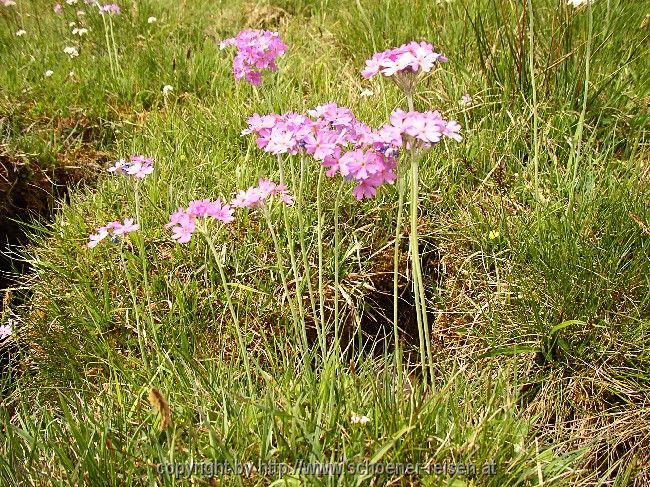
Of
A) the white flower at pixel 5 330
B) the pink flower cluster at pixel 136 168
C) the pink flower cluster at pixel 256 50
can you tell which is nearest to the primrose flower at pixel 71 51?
the white flower at pixel 5 330

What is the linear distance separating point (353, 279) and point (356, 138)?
880mm

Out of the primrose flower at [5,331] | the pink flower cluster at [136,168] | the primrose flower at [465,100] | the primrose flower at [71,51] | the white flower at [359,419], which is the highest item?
the primrose flower at [71,51]

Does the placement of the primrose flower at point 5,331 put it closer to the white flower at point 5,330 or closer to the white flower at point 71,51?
the white flower at point 5,330

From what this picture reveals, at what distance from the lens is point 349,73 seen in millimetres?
3148

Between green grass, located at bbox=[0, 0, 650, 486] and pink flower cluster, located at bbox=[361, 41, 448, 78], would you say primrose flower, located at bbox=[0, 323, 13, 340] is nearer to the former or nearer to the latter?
green grass, located at bbox=[0, 0, 650, 486]

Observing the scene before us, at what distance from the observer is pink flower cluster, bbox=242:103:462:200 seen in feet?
4.14

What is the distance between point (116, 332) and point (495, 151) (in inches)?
63.5

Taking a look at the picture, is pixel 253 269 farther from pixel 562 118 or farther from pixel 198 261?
pixel 562 118

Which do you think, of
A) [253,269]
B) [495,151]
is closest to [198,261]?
[253,269]

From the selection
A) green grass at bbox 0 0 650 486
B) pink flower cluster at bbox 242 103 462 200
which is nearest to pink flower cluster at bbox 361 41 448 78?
pink flower cluster at bbox 242 103 462 200

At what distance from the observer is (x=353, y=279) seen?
2209 mm

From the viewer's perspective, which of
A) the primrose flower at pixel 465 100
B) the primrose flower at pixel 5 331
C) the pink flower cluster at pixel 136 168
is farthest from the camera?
the primrose flower at pixel 465 100

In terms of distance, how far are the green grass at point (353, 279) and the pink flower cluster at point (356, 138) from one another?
0.11m

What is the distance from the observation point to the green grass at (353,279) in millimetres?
1410
